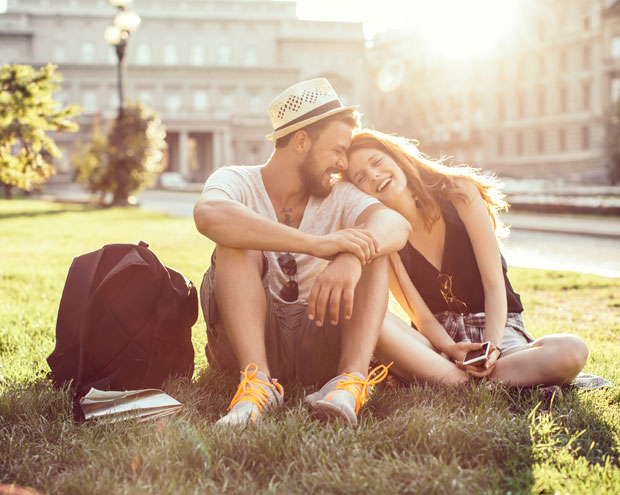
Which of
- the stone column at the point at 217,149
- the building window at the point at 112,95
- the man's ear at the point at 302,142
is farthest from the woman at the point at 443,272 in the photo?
the building window at the point at 112,95

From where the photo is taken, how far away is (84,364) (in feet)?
9.29

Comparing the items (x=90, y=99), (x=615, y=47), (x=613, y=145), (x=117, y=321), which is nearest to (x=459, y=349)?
(x=117, y=321)

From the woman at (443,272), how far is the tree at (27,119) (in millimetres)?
3436

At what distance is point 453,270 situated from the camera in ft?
10.8

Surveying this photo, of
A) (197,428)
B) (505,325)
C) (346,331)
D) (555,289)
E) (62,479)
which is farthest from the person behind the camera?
(555,289)

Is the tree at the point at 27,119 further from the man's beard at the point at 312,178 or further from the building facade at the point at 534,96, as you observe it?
the building facade at the point at 534,96

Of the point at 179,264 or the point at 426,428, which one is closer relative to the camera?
the point at 426,428

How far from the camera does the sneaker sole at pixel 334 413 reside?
2.48 m

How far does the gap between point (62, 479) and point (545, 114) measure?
4902cm

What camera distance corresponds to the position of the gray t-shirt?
3.15 meters

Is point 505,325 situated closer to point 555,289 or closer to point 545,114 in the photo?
point 555,289

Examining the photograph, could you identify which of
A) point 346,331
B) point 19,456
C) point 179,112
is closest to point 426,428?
point 346,331

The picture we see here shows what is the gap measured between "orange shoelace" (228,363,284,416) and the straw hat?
107 centimetres

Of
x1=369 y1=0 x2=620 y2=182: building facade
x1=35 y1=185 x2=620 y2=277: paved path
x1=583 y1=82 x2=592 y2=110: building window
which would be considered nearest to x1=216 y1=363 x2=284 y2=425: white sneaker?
x1=35 y1=185 x2=620 y2=277: paved path
